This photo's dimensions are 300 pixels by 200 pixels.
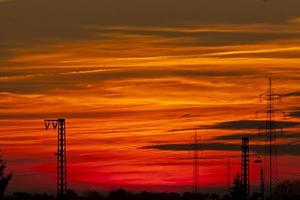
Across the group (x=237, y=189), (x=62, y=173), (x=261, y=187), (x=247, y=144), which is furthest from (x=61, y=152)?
(x=237, y=189)

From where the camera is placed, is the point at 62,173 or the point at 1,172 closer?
the point at 62,173

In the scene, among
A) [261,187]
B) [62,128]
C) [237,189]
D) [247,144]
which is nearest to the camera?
[62,128]

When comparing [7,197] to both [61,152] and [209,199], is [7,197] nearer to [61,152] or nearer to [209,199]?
[209,199]

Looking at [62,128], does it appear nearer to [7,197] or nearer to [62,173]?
[62,173]

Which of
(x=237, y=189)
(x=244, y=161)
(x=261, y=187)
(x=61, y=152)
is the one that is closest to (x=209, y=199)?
(x=237, y=189)

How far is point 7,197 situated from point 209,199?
2576cm

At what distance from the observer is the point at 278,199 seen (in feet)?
646

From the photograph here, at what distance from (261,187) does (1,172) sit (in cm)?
3168

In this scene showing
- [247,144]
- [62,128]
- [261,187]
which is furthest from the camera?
[261,187]

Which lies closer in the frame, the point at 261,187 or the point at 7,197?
the point at 261,187

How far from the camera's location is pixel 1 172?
18450 centimetres

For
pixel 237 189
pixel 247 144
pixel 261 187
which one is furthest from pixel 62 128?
pixel 237 189

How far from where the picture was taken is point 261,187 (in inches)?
6934

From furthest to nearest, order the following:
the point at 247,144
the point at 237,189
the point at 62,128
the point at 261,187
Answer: the point at 237,189
the point at 261,187
the point at 247,144
the point at 62,128
